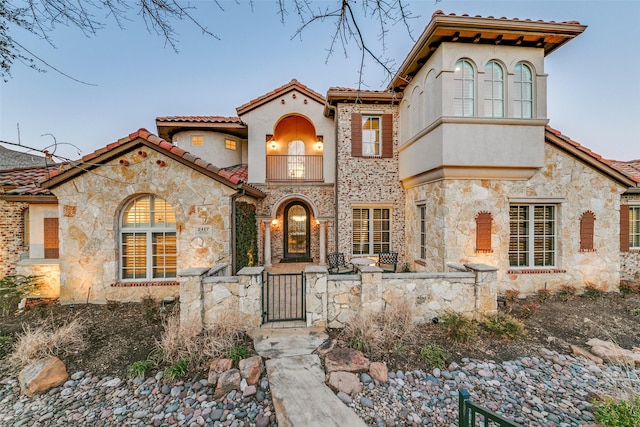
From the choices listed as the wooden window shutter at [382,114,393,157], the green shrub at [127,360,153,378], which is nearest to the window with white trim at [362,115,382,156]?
the wooden window shutter at [382,114,393,157]

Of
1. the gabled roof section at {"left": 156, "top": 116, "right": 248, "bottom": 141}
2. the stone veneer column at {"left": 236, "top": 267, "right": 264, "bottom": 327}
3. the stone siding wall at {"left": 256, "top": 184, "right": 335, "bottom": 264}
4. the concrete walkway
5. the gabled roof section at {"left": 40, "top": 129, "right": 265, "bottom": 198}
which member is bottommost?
the concrete walkway

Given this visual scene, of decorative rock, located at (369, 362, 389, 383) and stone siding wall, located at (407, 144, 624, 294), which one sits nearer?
decorative rock, located at (369, 362, 389, 383)

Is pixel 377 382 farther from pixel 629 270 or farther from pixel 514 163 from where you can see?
pixel 629 270

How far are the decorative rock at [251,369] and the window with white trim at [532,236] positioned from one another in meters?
7.41

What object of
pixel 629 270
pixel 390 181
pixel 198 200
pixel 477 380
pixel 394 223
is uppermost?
pixel 390 181

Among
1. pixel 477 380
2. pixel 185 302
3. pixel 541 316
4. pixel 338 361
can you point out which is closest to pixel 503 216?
pixel 541 316

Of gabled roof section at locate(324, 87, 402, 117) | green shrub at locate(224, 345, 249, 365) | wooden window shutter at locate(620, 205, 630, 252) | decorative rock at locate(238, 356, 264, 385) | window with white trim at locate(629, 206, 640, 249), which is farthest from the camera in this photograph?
gabled roof section at locate(324, 87, 402, 117)

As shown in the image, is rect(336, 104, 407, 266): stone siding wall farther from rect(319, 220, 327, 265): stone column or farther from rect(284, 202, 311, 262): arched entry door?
rect(284, 202, 311, 262): arched entry door

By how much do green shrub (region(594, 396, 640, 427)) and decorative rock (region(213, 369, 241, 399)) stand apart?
4.43 metres

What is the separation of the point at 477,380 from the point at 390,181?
6.92 m

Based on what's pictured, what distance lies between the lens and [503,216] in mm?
7004

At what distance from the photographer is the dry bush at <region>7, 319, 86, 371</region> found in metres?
4.12

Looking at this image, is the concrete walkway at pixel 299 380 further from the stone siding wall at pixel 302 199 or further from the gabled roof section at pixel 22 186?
the gabled roof section at pixel 22 186

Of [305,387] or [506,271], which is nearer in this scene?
[305,387]
